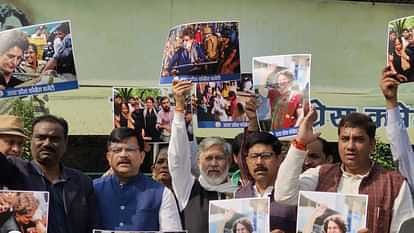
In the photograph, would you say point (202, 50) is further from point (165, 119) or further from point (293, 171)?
point (293, 171)

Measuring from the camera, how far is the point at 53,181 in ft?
12.0

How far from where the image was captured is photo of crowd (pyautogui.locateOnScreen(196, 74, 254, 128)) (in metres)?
4.46

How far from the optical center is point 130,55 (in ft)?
21.6

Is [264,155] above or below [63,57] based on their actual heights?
below

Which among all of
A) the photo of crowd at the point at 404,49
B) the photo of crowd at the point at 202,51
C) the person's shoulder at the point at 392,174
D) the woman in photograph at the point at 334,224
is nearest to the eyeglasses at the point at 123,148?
the photo of crowd at the point at 202,51

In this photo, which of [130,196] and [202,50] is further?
[202,50]

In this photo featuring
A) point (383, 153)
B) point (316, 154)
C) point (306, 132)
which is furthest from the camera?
point (383, 153)

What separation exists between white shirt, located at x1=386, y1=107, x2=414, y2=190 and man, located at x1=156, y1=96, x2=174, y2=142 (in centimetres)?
129

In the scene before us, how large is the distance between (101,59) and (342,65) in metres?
1.98

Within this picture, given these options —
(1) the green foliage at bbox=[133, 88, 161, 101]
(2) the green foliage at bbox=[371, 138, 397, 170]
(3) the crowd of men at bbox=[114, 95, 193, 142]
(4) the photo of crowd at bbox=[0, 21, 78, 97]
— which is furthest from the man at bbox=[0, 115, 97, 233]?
(2) the green foliage at bbox=[371, 138, 397, 170]

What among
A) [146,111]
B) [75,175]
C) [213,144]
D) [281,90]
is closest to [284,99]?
[281,90]

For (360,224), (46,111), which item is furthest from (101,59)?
(360,224)

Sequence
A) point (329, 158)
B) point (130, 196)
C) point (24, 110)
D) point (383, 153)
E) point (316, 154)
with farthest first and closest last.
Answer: point (383, 153)
point (24, 110)
point (329, 158)
point (316, 154)
point (130, 196)

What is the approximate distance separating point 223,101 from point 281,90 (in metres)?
0.48
